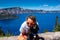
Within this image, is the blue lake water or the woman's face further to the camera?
the blue lake water

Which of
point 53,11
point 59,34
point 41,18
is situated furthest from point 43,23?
point 59,34

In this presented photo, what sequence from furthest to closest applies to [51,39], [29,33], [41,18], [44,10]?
[44,10]
[41,18]
[51,39]
[29,33]

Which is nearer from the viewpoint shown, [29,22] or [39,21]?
[29,22]

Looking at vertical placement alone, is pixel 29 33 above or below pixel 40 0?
below

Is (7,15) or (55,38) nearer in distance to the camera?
(55,38)

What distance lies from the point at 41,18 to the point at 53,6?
2.39ft

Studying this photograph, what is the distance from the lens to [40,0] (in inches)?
249

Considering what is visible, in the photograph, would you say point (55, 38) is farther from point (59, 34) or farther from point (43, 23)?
point (43, 23)

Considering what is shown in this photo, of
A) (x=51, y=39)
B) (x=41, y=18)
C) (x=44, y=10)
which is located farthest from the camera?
(x=44, y=10)

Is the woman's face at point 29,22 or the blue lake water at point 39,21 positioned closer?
the woman's face at point 29,22

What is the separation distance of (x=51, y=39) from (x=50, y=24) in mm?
2787

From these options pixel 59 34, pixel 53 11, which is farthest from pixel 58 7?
pixel 59 34

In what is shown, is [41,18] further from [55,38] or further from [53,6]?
[55,38]

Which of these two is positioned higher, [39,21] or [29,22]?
[29,22]
